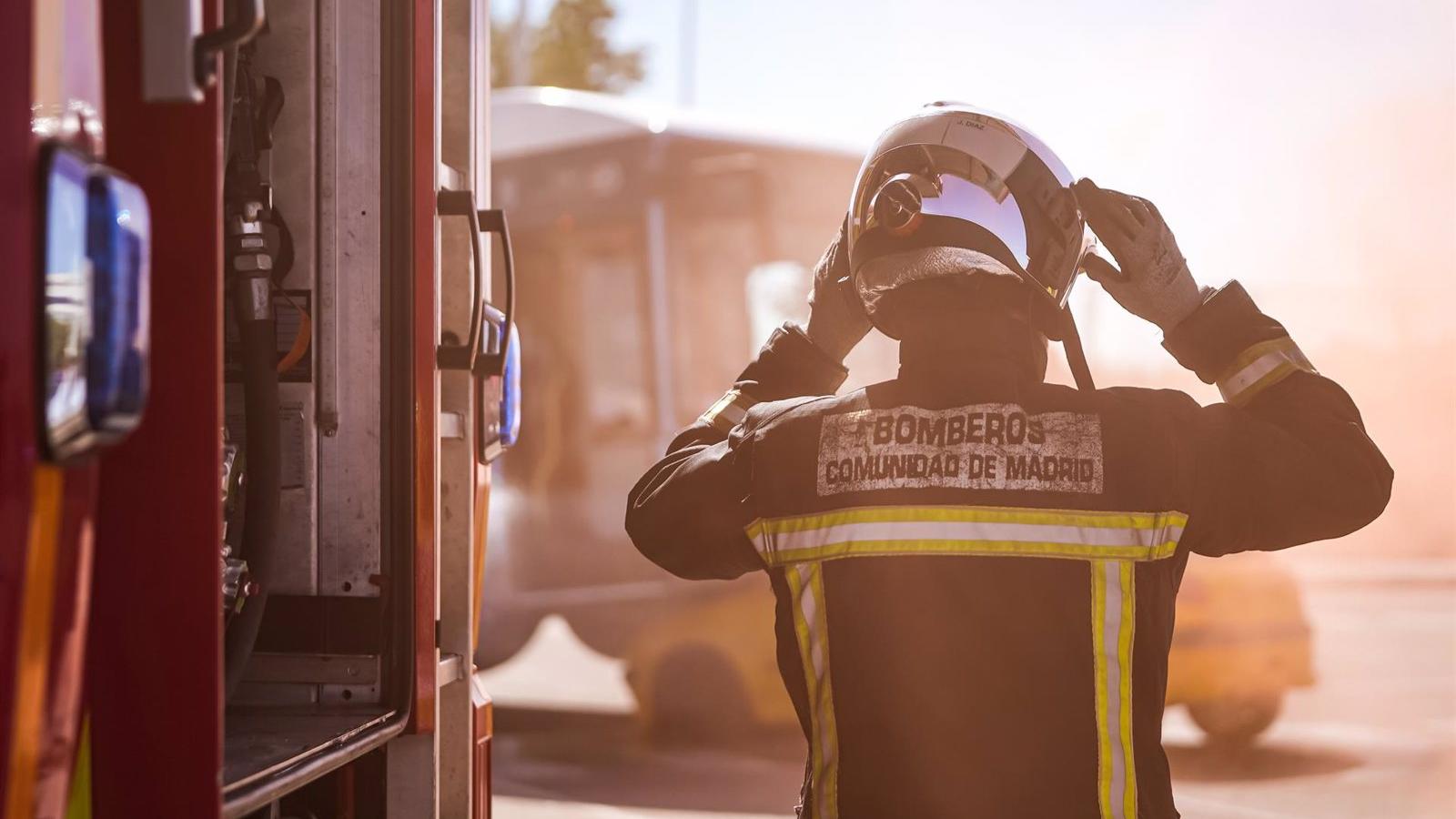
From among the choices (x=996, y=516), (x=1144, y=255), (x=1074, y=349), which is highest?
(x=1144, y=255)

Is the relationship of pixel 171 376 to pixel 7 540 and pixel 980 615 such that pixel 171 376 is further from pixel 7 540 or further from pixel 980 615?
pixel 980 615

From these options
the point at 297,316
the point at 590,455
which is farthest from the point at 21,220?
the point at 590,455

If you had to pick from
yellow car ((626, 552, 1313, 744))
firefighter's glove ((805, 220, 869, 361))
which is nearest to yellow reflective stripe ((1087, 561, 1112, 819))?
firefighter's glove ((805, 220, 869, 361))

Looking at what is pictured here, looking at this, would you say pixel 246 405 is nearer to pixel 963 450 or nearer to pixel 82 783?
pixel 82 783

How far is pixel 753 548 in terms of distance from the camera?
8.89 ft

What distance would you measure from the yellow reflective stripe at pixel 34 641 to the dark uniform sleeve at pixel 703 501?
1.10 m

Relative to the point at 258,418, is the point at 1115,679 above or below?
below

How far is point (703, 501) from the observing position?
2.71 m

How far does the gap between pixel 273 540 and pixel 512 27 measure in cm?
2626

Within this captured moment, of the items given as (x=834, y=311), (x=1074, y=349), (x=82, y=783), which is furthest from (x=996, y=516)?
(x=82, y=783)

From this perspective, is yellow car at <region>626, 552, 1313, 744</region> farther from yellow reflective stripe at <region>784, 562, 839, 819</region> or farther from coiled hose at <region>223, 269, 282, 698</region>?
yellow reflective stripe at <region>784, 562, 839, 819</region>

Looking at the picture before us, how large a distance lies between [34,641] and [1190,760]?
7242mm

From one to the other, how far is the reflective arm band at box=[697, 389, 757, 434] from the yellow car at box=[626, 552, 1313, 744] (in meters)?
5.16

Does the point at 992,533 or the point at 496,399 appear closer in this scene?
the point at 992,533
